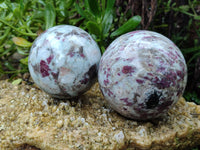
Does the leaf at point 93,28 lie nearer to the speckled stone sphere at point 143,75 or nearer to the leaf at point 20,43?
the speckled stone sphere at point 143,75

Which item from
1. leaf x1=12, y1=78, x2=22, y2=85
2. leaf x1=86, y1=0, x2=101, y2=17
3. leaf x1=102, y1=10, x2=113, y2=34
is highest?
leaf x1=86, y1=0, x2=101, y2=17

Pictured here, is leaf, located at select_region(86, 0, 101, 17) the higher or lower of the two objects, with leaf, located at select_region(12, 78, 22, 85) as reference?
higher

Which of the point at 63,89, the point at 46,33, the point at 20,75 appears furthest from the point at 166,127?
the point at 20,75

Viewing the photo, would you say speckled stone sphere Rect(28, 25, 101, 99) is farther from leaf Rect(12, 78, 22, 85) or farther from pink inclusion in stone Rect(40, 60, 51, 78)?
leaf Rect(12, 78, 22, 85)

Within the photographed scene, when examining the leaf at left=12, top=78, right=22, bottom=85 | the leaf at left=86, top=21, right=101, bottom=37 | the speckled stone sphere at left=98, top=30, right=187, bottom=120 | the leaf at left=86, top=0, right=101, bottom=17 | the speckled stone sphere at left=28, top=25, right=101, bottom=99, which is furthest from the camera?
the leaf at left=12, top=78, right=22, bottom=85

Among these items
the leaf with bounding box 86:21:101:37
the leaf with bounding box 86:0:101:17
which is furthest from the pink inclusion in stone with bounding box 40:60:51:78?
the leaf with bounding box 86:0:101:17

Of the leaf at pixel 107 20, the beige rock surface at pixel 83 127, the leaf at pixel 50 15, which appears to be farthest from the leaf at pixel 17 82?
the leaf at pixel 107 20

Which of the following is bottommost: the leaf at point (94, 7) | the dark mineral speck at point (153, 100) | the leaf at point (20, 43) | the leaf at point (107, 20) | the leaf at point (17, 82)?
the leaf at point (17, 82)
